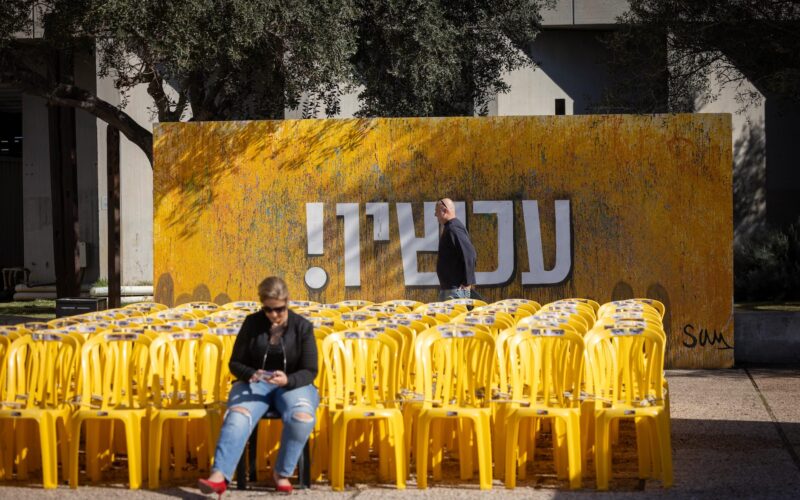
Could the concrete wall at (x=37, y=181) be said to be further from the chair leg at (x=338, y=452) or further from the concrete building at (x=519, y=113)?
the chair leg at (x=338, y=452)

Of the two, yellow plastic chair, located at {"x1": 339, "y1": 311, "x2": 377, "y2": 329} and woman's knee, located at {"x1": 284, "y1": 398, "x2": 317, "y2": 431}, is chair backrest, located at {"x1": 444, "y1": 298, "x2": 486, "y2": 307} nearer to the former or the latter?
yellow plastic chair, located at {"x1": 339, "y1": 311, "x2": 377, "y2": 329}

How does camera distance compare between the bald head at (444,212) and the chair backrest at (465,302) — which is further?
the bald head at (444,212)

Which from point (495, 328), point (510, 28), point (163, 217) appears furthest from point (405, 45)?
point (495, 328)

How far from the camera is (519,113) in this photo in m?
27.7

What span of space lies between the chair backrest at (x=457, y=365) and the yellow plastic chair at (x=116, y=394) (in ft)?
6.34

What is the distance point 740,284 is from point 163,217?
12830 millimetres

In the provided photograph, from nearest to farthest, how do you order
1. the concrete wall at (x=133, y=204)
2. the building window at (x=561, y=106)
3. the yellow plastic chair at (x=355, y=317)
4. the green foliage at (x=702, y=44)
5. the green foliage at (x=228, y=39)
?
the yellow plastic chair at (x=355, y=317), the green foliage at (x=228, y=39), the green foliage at (x=702, y=44), the concrete wall at (x=133, y=204), the building window at (x=561, y=106)

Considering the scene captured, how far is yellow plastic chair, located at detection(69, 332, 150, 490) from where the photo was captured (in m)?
7.55

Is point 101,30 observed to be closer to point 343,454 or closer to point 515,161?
point 515,161

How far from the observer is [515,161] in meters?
13.5

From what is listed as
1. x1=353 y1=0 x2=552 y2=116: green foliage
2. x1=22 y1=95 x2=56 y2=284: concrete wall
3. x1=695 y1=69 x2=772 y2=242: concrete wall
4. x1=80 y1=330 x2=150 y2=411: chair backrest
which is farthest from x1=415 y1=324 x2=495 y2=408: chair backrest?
x1=22 y1=95 x2=56 y2=284: concrete wall

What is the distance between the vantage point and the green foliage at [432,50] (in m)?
18.4

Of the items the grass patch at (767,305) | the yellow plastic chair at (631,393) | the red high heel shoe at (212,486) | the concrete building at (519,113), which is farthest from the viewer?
the concrete building at (519,113)
